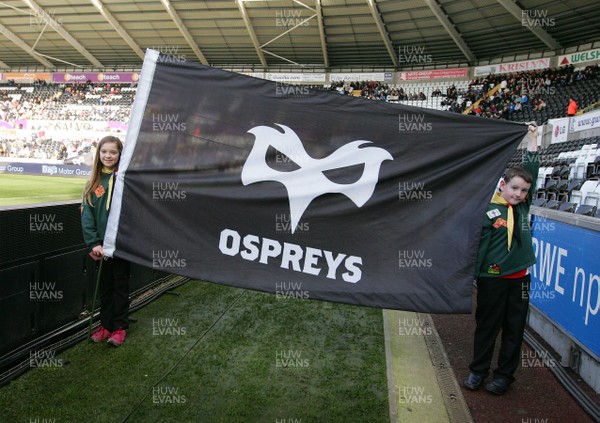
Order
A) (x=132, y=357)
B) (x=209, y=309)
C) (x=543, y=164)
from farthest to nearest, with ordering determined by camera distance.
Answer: (x=543, y=164), (x=209, y=309), (x=132, y=357)

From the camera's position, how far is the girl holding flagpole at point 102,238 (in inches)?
127

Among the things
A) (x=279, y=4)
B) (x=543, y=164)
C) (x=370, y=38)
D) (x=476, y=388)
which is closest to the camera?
(x=476, y=388)

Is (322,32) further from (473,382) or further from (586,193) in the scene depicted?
(473,382)

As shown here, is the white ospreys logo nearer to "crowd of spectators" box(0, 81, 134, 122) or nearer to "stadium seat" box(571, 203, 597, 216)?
"stadium seat" box(571, 203, 597, 216)

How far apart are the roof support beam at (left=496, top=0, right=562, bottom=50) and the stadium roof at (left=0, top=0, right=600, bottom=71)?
54mm

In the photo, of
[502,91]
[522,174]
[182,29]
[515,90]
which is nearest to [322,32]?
[182,29]

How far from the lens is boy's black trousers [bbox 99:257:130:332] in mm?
3471

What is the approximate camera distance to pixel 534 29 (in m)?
23.2

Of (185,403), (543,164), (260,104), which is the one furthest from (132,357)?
(543,164)

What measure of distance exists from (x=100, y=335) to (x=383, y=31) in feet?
87.2

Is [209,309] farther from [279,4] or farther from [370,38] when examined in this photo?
[370,38]

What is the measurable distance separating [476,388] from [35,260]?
328cm

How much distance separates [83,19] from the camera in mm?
29312

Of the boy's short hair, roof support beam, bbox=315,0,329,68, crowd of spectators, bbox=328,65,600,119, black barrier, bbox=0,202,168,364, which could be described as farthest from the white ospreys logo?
roof support beam, bbox=315,0,329,68
